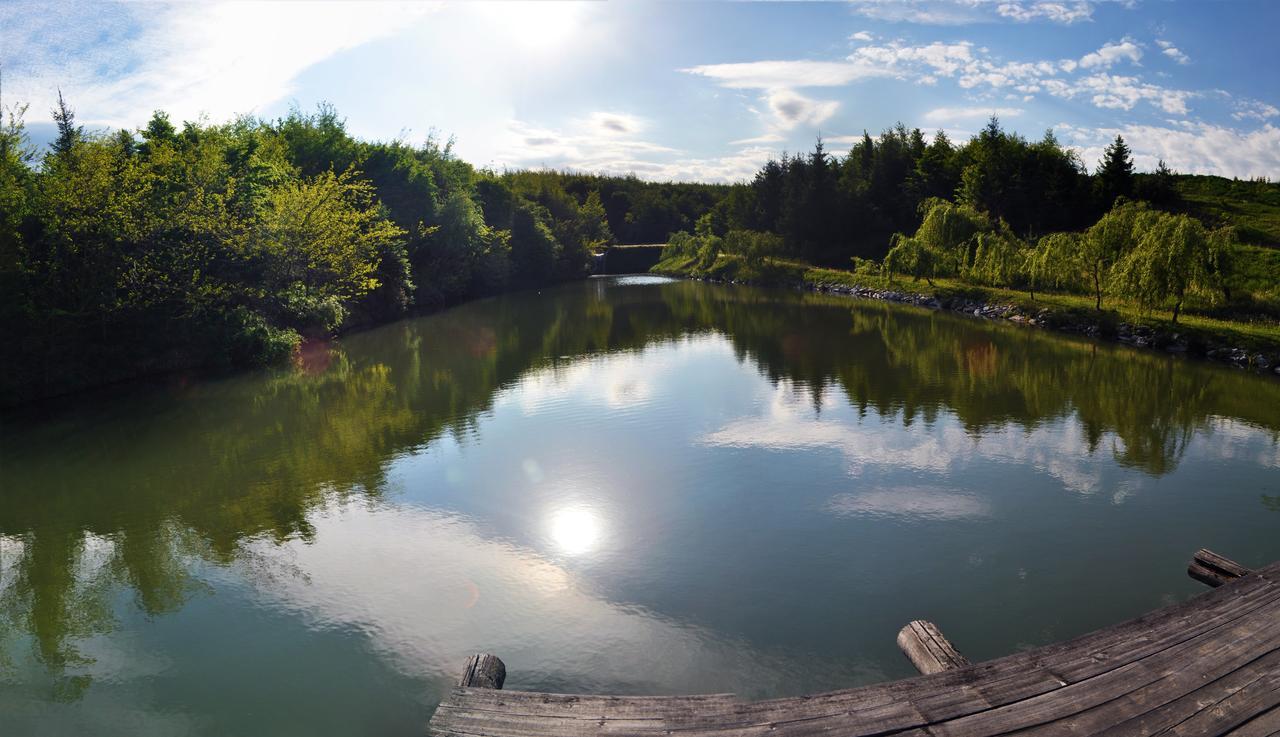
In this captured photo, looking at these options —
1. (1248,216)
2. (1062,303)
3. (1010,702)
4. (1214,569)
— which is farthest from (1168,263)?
(1248,216)

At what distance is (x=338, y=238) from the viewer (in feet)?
104

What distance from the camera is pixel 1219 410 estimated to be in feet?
59.8

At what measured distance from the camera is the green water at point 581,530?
26.3 feet

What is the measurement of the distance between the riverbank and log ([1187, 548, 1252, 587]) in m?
18.3

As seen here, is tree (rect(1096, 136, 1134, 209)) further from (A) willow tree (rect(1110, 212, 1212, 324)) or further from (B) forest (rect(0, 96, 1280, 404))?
(A) willow tree (rect(1110, 212, 1212, 324))

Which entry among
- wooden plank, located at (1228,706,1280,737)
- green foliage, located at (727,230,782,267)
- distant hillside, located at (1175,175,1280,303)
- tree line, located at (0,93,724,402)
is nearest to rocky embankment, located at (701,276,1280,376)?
distant hillside, located at (1175,175,1280,303)

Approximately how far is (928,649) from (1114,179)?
53.5 meters

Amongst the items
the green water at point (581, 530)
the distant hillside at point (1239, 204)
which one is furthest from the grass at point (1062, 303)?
the distant hillside at point (1239, 204)

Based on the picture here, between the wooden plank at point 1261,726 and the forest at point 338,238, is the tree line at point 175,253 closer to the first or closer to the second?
the forest at point 338,238

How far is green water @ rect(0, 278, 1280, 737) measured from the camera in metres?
8.03

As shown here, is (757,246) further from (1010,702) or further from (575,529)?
(1010,702)

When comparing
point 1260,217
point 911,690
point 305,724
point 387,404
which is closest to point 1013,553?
point 911,690

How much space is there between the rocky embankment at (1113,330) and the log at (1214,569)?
18.3m

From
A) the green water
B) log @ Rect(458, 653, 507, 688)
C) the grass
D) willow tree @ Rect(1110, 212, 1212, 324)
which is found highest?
willow tree @ Rect(1110, 212, 1212, 324)
